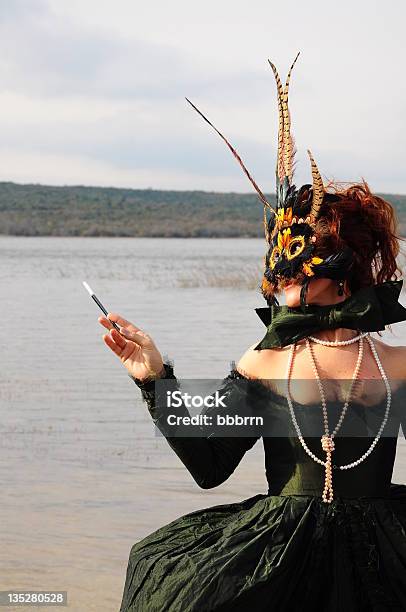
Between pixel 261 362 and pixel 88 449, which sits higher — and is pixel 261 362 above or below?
above

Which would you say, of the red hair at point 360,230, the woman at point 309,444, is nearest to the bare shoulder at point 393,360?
the woman at point 309,444

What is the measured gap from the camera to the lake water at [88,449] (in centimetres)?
543

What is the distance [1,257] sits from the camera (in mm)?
32594

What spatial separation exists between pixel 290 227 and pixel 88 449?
4297 mm

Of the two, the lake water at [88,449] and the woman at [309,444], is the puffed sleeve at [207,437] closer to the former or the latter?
the woman at [309,444]

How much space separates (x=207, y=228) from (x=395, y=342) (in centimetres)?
5071

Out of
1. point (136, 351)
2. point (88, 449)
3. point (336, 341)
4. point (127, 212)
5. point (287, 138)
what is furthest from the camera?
point (127, 212)

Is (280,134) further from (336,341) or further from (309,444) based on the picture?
(309,444)

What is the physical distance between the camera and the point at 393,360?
3350 mm

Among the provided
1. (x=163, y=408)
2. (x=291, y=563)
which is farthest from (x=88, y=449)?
(x=291, y=563)

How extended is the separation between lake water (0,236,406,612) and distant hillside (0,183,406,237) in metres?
40.2

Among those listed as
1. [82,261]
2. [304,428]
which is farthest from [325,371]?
[82,261]

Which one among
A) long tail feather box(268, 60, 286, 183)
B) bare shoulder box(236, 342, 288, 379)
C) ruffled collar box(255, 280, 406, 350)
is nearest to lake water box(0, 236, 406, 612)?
bare shoulder box(236, 342, 288, 379)

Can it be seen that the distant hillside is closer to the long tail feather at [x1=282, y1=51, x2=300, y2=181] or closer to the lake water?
the lake water
